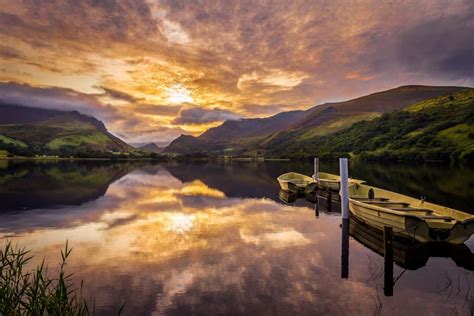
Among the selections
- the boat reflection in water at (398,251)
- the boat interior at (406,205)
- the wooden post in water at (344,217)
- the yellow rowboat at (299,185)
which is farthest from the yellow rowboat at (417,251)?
the yellow rowboat at (299,185)

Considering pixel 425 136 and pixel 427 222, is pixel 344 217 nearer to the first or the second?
pixel 427 222

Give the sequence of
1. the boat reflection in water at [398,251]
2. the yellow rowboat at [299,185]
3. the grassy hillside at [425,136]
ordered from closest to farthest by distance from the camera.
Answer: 1. the boat reflection in water at [398,251]
2. the yellow rowboat at [299,185]
3. the grassy hillside at [425,136]

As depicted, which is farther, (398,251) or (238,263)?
(398,251)

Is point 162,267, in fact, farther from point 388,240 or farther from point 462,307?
point 462,307

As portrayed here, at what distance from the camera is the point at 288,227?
25.4 metres

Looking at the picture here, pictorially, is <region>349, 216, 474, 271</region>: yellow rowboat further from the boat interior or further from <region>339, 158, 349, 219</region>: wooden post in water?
<region>339, 158, 349, 219</region>: wooden post in water

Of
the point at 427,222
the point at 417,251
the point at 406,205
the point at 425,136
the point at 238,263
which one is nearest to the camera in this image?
the point at 238,263

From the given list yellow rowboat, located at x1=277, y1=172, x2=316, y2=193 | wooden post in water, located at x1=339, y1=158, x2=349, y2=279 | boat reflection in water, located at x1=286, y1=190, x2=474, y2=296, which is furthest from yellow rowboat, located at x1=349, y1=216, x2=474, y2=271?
yellow rowboat, located at x1=277, y1=172, x2=316, y2=193

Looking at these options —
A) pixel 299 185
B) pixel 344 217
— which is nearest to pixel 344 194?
pixel 344 217

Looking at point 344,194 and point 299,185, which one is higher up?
point 344,194

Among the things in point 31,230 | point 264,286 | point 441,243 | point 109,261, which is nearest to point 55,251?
point 109,261

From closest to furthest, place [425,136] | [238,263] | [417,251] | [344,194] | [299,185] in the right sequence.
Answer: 1. [238,263]
2. [417,251]
3. [344,194]
4. [299,185]
5. [425,136]

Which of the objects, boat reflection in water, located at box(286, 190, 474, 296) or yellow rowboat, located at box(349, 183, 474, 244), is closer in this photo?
boat reflection in water, located at box(286, 190, 474, 296)

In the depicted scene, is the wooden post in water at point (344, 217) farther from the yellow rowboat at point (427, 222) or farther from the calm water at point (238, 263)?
the yellow rowboat at point (427, 222)
